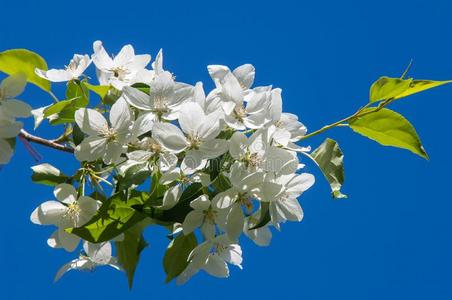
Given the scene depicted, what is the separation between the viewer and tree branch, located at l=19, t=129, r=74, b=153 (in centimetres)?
139

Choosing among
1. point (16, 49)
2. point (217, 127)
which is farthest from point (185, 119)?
point (16, 49)

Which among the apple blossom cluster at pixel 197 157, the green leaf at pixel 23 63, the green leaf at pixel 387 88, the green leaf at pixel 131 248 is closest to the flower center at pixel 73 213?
the apple blossom cluster at pixel 197 157

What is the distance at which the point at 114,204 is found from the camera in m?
1.28

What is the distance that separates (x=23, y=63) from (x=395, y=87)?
0.76m

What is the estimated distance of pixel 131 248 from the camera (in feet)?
4.62

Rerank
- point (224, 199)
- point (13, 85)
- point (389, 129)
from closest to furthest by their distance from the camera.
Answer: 1. point (224, 199)
2. point (13, 85)
3. point (389, 129)

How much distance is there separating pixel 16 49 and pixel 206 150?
49 cm

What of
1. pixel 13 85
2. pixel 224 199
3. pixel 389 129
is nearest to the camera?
pixel 224 199

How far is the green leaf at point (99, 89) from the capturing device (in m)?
1.40

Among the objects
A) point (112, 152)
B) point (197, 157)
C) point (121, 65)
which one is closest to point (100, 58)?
point (121, 65)

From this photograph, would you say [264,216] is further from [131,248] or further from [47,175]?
[47,175]

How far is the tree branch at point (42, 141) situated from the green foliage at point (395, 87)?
0.61 metres

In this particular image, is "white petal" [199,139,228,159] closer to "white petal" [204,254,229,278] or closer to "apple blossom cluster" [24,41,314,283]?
"apple blossom cluster" [24,41,314,283]

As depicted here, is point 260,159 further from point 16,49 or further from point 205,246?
point 16,49
